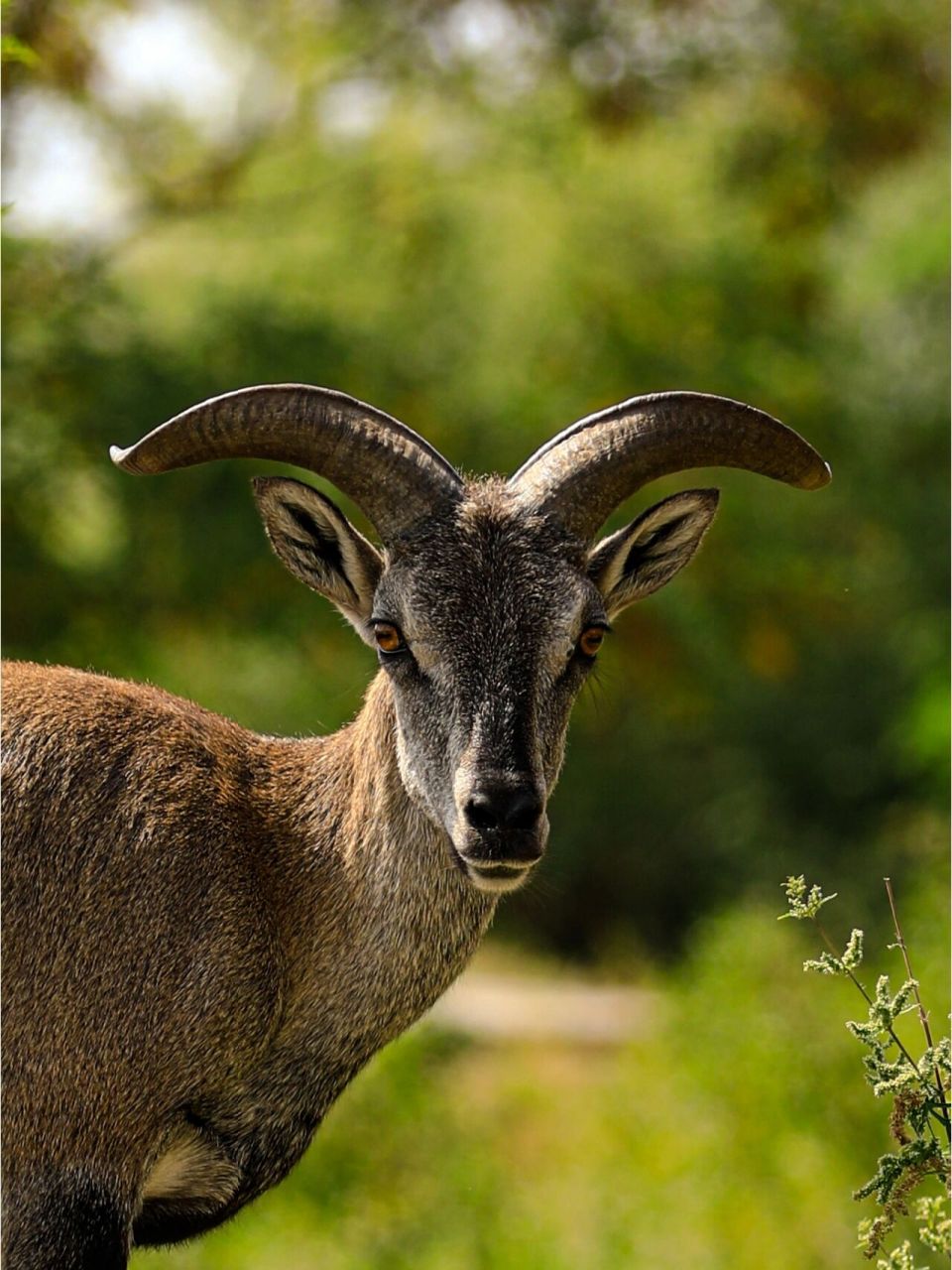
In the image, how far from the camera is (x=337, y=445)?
30.2ft

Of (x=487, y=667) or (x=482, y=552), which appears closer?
(x=487, y=667)

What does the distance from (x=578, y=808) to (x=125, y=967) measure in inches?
1672

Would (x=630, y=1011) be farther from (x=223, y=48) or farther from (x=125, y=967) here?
(x=125, y=967)

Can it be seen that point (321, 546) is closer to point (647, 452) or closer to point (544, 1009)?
point (647, 452)

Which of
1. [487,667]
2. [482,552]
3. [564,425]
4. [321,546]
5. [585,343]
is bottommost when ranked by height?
[487,667]

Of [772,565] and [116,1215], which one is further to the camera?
[772,565]

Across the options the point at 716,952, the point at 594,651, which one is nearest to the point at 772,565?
the point at 716,952

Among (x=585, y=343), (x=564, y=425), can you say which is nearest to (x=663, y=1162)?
(x=564, y=425)

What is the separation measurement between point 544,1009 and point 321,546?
36509mm

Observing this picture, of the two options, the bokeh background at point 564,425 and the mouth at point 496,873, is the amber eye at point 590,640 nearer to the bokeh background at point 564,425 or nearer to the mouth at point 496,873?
the mouth at point 496,873

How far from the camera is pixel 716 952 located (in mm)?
26609

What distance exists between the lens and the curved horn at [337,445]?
9102mm

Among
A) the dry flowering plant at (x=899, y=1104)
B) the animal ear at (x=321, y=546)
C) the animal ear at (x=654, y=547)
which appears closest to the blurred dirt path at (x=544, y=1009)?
the animal ear at (x=654, y=547)

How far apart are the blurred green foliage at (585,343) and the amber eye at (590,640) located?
Answer: 600 inches
